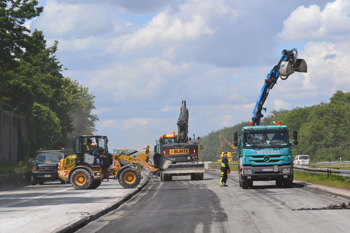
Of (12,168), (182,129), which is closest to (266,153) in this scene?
(182,129)

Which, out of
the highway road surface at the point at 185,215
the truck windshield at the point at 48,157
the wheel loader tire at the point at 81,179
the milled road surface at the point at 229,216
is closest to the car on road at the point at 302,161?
the truck windshield at the point at 48,157

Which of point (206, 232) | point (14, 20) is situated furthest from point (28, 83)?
point (206, 232)

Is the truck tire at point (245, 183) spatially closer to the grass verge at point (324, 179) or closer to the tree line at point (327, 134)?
the grass verge at point (324, 179)

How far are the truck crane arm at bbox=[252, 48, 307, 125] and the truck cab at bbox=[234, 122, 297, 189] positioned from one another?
16.1 feet

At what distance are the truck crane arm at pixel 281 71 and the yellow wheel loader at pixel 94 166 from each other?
8.40 metres

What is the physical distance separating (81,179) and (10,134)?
15.0 metres

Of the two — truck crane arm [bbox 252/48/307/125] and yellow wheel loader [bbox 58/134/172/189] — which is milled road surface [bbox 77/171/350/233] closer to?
yellow wheel loader [bbox 58/134/172/189]

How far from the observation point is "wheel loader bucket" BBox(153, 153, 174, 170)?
2900cm

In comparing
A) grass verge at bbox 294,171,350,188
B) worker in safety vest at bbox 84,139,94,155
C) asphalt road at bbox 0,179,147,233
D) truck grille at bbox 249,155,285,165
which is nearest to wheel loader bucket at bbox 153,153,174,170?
worker in safety vest at bbox 84,139,94,155

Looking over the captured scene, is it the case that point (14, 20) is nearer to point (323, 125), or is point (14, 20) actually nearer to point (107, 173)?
point (107, 173)

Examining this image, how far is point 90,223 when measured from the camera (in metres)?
12.3

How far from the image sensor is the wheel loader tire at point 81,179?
24.4 m

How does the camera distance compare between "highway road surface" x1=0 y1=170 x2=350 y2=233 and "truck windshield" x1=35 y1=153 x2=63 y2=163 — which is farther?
"truck windshield" x1=35 y1=153 x2=63 y2=163

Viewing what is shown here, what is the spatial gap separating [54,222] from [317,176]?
1995cm
